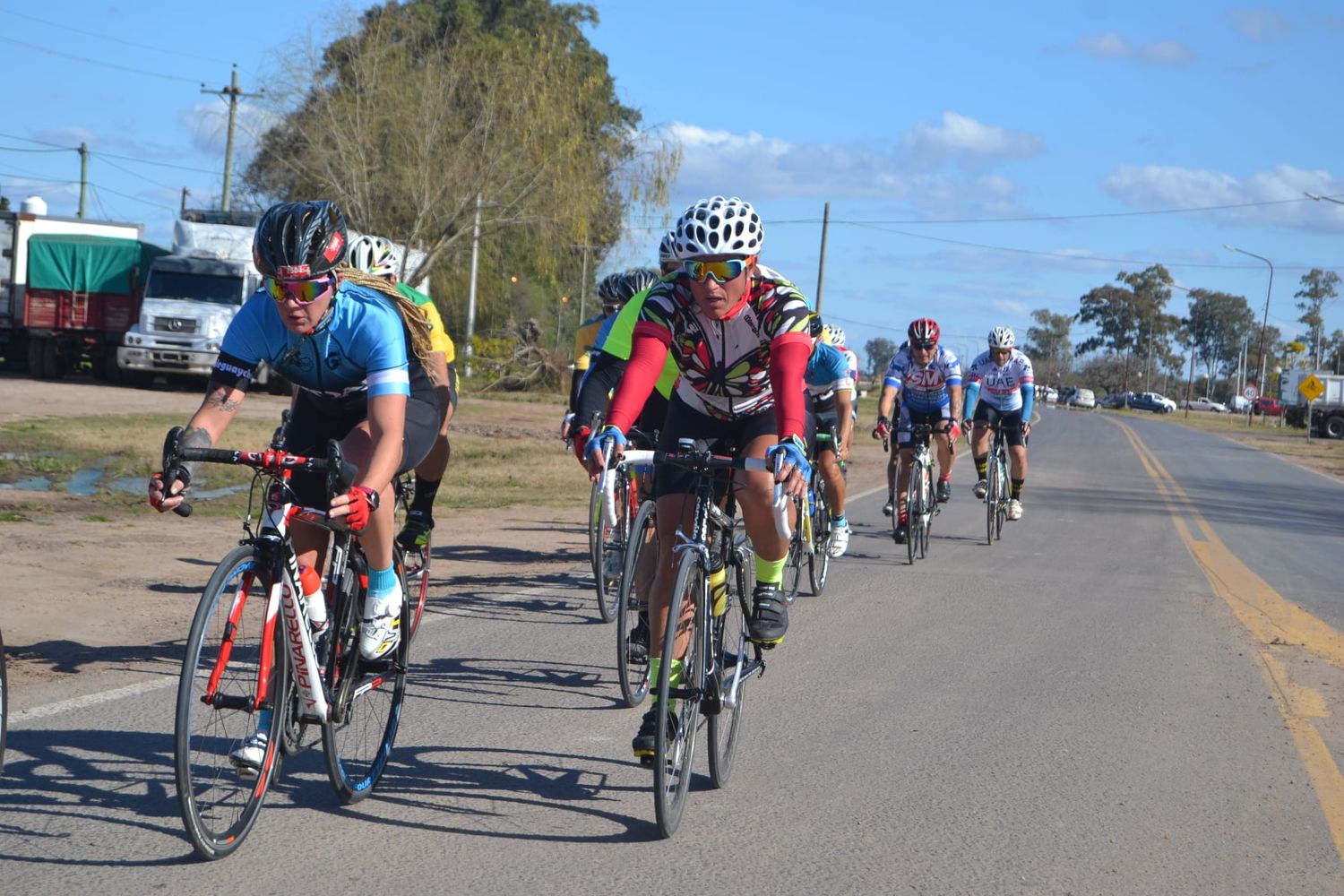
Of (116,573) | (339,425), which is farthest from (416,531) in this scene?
(116,573)

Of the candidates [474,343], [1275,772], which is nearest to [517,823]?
[1275,772]

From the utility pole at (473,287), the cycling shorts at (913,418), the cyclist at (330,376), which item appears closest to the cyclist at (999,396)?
the cycling shorts at (913,418)

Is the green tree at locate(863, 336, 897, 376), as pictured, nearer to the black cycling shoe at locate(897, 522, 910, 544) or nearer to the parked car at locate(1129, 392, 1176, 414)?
the parked car at locate(1129, 392, 1176, 414)

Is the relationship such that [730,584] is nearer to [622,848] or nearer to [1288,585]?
[622,848]

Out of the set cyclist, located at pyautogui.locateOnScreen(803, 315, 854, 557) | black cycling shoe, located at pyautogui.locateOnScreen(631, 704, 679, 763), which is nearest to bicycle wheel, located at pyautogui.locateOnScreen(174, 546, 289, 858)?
black cycling shoe, located at pyautogui.locateOnScreen(631, 704, 679, 763)

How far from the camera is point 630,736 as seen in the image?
19.4ft

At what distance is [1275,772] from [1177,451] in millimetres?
36041

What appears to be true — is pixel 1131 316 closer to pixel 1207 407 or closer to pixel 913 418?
pixel 1207 407

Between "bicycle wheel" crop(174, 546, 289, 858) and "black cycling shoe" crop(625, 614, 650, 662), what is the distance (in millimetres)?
2245

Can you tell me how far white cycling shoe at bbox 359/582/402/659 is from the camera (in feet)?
15.5

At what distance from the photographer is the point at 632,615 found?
6.84m

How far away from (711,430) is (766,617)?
784 millimetres

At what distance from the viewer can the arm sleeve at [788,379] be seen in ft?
16.3

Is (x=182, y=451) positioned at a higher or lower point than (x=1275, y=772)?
higher
